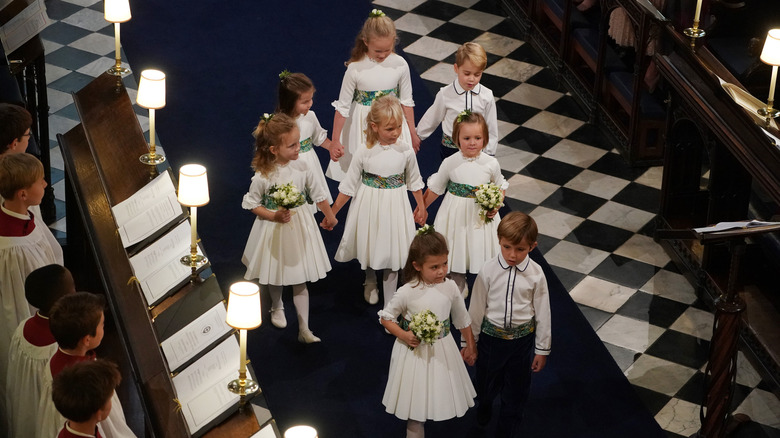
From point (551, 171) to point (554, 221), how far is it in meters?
0.71

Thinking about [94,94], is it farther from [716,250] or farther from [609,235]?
[716,250]

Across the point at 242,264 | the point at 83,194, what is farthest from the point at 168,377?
the point at 242,264

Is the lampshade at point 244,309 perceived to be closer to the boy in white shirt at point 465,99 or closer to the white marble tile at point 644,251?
the boy in white shirt at point 465,99

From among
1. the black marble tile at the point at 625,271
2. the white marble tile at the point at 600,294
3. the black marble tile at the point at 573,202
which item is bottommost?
the white marble tile at the point at 600,294

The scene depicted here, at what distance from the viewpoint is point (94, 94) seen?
7.68m

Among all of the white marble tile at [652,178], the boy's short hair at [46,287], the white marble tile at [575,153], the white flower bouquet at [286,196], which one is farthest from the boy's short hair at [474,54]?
the boy's short hair at [46,287]

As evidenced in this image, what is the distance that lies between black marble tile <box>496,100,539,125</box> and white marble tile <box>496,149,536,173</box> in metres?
0.45

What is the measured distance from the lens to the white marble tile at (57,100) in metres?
9.89

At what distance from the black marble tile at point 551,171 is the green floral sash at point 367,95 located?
5.52ft

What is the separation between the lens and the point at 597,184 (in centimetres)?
912

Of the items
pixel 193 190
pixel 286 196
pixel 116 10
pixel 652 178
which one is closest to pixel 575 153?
pixel 652 178

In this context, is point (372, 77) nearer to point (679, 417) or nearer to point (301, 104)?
point (301, 104)

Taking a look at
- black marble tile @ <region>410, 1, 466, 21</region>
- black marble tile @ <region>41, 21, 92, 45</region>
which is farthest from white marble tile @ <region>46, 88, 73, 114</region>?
black marble tile @ <region>410, 1, 466, 21</region>

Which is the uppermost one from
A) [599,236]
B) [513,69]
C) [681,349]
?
[513,69]
